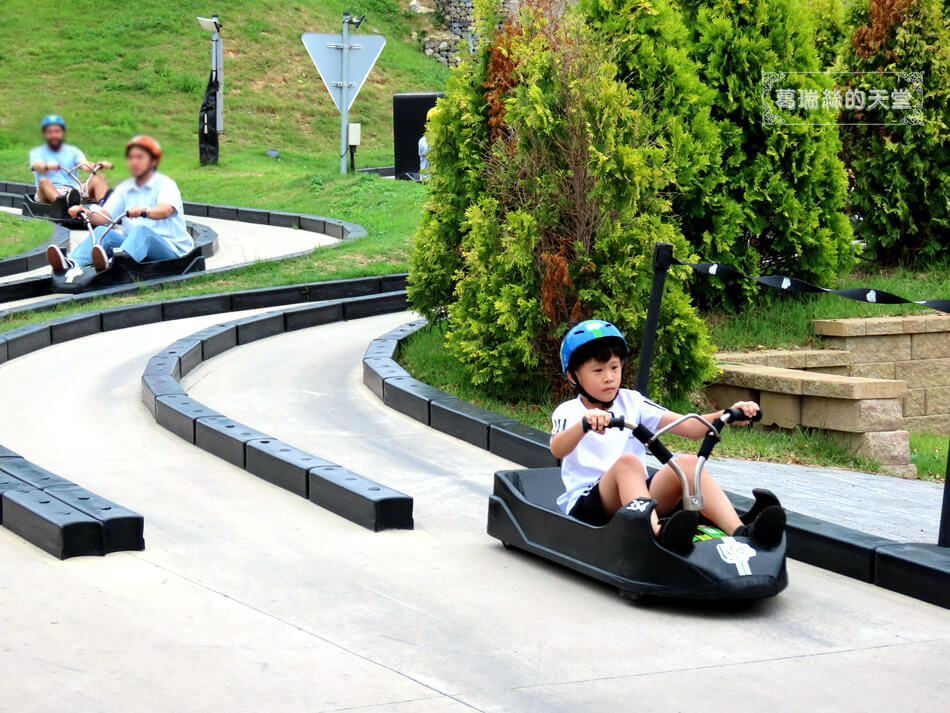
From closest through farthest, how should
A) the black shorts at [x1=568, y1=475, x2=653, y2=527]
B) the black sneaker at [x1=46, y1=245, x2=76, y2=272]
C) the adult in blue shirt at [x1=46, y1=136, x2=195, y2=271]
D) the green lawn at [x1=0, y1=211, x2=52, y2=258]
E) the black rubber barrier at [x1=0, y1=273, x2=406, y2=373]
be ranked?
the black shorts at [x1=568, y1=475, x2=653, y2=527]
the black rubber barrier at [x1=0, y1=273, x2=406, y2=373]
the adult in blue shirt at [x1=46, y1=136, x2=195, y2=271]
the black sneaker at [x1=46, y1=245, x2=76, y2=272]
the green lawn at [x1=0, y1=211, x2=52, y2=258]

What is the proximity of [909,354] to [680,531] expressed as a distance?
247 inches

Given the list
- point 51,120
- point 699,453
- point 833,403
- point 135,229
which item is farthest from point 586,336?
point 135,229

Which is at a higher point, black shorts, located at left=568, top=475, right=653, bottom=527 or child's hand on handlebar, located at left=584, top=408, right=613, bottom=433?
child's hand on handlebar, located at left=584, top=408, right=613, bottom=433

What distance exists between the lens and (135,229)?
13.8 metres

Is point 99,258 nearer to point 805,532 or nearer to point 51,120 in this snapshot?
point 51,120

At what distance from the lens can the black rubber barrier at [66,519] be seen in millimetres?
5008

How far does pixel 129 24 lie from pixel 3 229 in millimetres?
17621

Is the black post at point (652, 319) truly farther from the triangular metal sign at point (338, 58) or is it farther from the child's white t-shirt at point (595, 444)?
the triangular metal sign at point (338, 58)

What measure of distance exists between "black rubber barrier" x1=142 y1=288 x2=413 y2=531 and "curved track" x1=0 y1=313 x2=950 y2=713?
0.10 metres

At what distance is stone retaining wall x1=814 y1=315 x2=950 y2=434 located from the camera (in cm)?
955

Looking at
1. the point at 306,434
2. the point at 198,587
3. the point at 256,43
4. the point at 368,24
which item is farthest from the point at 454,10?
the point at 198,587

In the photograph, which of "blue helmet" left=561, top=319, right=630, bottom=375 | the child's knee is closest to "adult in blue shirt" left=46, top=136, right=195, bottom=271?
"blue helmet" left=561, top=319, right=630, bottom=375

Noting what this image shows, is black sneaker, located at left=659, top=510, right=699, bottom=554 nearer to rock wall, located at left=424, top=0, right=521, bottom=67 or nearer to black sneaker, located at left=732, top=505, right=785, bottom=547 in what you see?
black sneaker, located at left=732, top=505, right=785, bottom=547

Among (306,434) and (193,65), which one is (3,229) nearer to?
(306,434)
